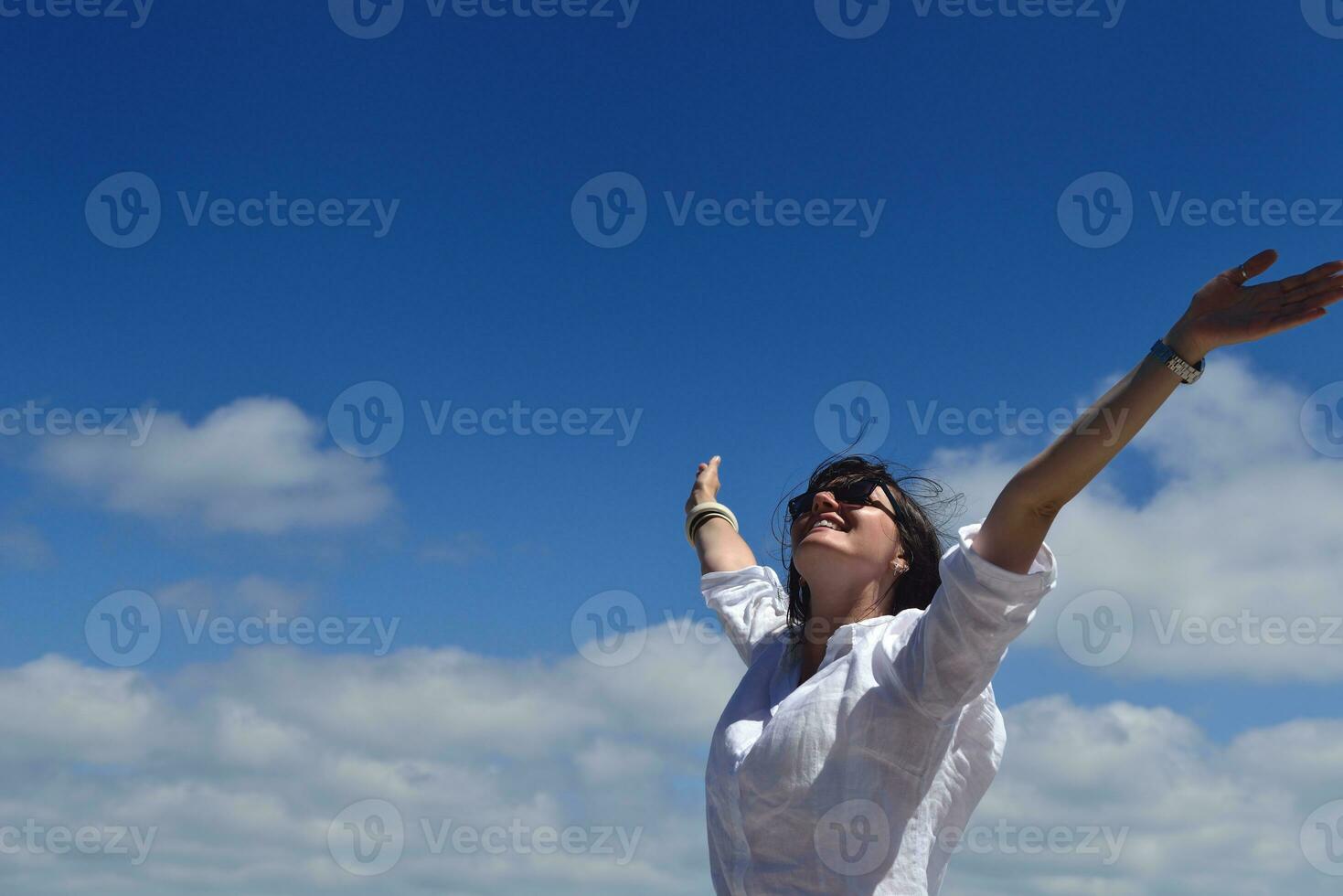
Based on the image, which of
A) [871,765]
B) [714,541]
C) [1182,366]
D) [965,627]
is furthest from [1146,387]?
[714,541]

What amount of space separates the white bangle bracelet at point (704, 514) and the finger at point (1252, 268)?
2982mm

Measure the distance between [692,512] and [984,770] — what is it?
229cm

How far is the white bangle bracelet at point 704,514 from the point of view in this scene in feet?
17.7

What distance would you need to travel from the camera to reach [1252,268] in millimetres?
2637

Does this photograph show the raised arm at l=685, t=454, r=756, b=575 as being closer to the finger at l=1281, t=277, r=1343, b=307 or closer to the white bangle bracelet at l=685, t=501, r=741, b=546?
the white bangle bracelet at l=685, t=501, r=741, b=546

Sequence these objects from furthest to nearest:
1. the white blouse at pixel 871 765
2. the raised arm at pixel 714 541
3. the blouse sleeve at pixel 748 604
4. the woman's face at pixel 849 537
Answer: the raised arm at pixel 714 541 < the blouse sleeve at pixel 748 604 < the woman's face at pixel 849 537 < the white blouse at pixel 871 765

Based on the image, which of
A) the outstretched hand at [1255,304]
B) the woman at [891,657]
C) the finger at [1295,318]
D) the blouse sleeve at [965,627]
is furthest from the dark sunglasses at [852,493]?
the finger at [1295,318]

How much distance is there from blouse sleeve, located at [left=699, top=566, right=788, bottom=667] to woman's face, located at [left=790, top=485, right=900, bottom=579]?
1.78ft

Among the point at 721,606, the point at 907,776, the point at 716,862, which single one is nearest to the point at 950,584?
the point at 907,776

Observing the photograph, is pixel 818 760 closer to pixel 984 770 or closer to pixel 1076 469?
pixel 984 770

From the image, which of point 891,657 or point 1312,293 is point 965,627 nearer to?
point 891,657

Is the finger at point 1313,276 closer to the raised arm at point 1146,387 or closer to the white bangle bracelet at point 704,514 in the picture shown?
the raised arm at point 1146,387

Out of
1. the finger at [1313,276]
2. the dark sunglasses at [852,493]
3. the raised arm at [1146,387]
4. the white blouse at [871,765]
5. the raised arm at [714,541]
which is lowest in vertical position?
the white blouse at [871,765]

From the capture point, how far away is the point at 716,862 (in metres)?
3.59
